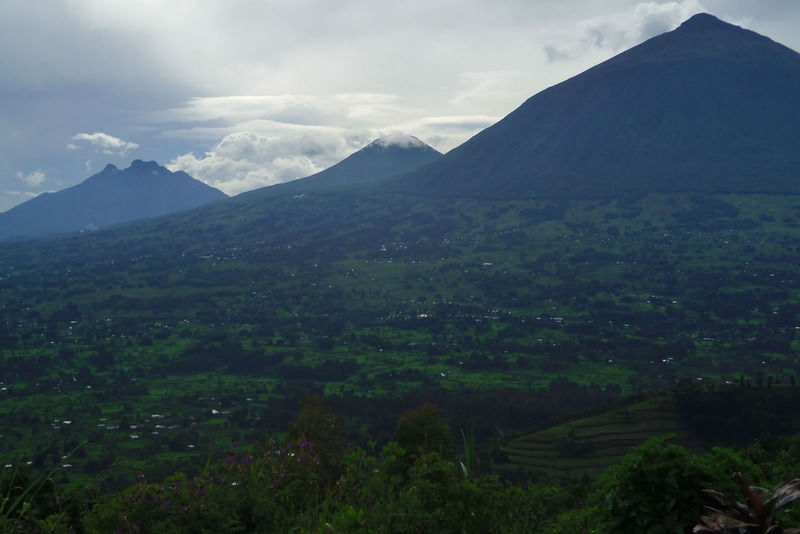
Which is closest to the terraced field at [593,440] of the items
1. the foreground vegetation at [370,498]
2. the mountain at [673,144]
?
the foreground vegetation at [370,498]

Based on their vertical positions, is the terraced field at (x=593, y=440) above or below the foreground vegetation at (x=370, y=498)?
below

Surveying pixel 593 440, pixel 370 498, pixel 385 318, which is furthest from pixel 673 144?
pixel 370 498

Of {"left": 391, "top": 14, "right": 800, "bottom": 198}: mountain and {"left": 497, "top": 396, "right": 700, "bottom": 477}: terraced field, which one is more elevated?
{"left": 391, "top": 14, "right": 800, "bottom": 198}: mountain

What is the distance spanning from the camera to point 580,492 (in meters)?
20.7

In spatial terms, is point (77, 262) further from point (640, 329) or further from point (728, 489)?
point (728, 489)

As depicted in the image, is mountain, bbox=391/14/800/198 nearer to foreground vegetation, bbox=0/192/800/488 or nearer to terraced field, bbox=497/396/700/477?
foreground vegetation, bbox=0/192/800/488

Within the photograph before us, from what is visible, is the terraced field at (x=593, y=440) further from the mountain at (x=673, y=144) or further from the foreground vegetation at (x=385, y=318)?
the mountain at (x=673, y=144)

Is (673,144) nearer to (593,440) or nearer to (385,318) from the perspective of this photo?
(385,318)

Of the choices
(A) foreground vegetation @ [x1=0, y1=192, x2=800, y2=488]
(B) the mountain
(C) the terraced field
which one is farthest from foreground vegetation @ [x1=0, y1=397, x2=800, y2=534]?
(B) the mountain

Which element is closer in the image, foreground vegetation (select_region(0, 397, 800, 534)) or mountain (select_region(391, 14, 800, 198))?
foreground vegetation (select_region(0, 397, 800, 534))

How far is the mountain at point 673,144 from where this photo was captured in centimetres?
15838

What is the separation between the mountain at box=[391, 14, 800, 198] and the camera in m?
158

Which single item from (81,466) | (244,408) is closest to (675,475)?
(81,466)

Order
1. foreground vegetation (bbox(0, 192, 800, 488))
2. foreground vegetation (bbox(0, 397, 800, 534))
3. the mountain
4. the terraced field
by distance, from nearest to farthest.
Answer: foreground vegetation (bbox(0, 397, 800, 534)) → the terraced field → foreground vegetation (bbox(0, 192, 800, 488)) → the mountain
